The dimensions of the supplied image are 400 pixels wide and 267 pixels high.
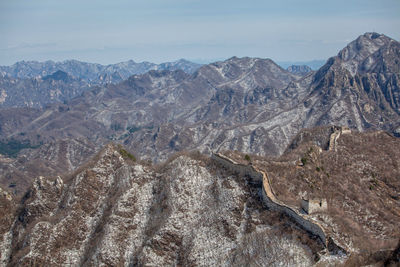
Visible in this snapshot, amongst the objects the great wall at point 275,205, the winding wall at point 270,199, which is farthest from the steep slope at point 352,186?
the winding wall at point 270,199

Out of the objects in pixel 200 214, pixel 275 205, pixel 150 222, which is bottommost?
pixel 150 222

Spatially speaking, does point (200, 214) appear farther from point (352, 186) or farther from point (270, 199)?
point (352, 186)

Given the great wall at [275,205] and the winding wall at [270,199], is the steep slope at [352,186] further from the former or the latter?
A: the winding wall at [270,199]

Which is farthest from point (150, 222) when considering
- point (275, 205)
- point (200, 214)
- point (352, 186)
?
point (352, 186)

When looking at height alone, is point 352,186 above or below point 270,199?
below

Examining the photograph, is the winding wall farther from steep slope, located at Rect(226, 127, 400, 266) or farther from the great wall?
steep slope, located at Rect(226, 127, 400, 266)

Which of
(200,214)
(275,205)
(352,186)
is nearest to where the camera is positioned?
(275,205)

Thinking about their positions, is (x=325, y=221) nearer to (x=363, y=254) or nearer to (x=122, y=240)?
(x=363, y=254)
